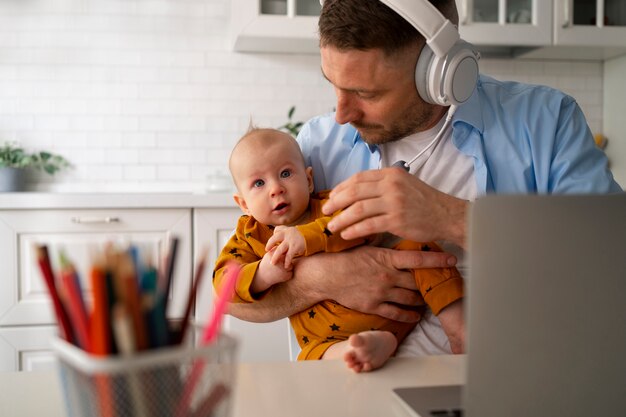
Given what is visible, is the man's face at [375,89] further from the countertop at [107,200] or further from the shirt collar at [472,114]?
the countertop at [107,200]

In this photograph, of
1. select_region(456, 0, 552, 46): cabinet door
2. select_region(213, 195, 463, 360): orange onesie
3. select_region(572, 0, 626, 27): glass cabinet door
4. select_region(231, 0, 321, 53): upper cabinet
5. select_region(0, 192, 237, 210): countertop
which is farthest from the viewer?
select_region(572, 0, 626, 27): glass cabinet door

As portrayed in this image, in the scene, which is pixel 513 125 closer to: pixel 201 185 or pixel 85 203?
pixel 85 203

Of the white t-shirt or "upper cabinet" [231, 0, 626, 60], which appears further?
"upper cabinet" [231, 0, 626, 60]

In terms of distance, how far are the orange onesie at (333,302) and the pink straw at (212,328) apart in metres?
0.84

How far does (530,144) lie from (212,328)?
1213 mm

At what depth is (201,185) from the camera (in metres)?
3.57

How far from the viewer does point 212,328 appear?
1.81ft

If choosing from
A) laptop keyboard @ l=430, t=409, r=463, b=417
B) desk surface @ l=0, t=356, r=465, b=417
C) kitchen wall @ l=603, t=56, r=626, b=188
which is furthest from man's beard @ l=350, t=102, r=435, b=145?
kitchen wall @ l=603, t=56, r=626, b=188

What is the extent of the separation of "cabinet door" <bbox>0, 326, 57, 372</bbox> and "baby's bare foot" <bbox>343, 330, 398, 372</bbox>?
7.20 feet

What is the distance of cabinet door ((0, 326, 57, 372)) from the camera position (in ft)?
9.30

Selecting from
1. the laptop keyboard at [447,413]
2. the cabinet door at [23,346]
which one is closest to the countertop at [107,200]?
the cabinet door at [23,346]

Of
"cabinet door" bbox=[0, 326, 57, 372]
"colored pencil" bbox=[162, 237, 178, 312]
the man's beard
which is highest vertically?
the man's beard

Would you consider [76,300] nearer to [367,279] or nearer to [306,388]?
[306,388]

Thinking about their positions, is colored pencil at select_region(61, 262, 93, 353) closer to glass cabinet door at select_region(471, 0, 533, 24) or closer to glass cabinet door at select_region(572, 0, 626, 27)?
glass cabinet door at select_region(471, 0, 533, 24)
